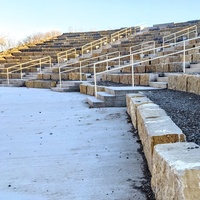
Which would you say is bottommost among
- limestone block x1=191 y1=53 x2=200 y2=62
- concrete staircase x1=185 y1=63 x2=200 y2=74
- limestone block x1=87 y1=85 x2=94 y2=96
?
limestone block x1=87 y1=85 x2=94 y2=96

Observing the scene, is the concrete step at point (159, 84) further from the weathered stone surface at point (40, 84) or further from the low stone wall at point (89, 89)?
the weathered stone surface at point (40, 84)

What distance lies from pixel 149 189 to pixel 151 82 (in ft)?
18.0

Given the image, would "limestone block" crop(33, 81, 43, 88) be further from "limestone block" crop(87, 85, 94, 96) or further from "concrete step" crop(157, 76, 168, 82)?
"concrete step" crop(157, 76, 168, 82)

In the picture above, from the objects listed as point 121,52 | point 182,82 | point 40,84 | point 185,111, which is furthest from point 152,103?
point 121,52

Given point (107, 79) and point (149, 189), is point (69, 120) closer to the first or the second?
point (149, 189)

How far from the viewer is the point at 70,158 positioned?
124 inches

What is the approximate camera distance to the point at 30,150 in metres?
3.52

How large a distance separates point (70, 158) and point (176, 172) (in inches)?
70.6

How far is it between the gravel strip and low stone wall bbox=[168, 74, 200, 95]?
0.40 feet

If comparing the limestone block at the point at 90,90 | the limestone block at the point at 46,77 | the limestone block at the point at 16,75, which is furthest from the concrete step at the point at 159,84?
the limestone block at the point at 16,75

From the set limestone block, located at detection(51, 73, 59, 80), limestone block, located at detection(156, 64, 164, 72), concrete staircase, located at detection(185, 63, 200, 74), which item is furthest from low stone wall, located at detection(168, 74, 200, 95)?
limestone block, located at detection(51, 73, 59, 80)

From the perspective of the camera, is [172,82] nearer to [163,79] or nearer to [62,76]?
[163,79]

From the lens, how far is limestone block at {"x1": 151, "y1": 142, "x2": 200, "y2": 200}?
1436 millimetres

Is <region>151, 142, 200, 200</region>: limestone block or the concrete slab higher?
<region>151, 142, 200, 200</region>: limestone block
